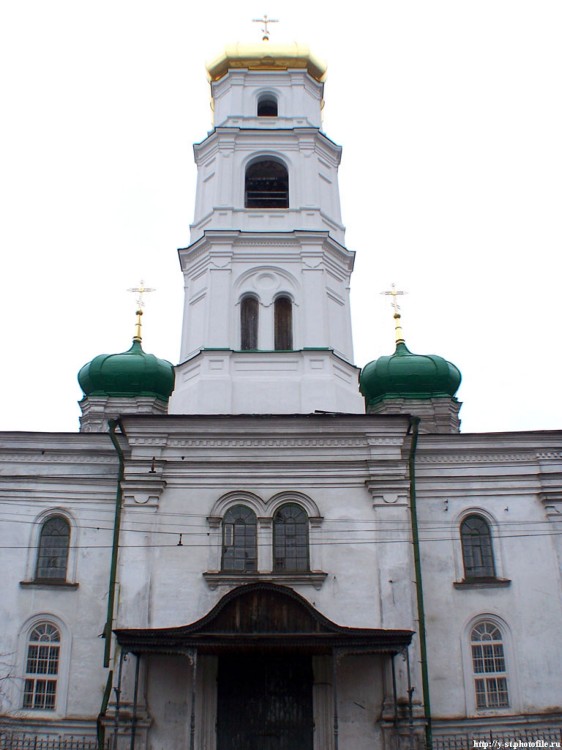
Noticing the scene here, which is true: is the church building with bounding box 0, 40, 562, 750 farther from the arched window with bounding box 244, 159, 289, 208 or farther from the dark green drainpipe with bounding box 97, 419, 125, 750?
the arched window with bounding box 244, 159, 289, 208

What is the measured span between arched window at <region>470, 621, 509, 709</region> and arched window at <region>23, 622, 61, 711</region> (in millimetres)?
7727

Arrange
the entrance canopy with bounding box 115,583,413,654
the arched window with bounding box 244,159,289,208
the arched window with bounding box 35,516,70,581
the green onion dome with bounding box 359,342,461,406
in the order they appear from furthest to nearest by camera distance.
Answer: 1. the green onion dome with bounding box 359,342,461,406
2. the arched window with bounding box 244,159,289,208
3. the arched window with bounding box 35,516,70,581
4. the entrance canopy with bounding box 115,583,413,654

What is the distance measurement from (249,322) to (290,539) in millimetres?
5340

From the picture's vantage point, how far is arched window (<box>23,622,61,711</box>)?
46.2 ft

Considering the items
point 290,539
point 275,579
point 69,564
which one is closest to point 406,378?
point 290,539

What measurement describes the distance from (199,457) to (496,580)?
6136mm

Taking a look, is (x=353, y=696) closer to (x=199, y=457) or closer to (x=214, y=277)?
(x=199, y=457)

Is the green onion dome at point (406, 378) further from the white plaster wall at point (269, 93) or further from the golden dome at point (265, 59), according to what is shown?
the golden dome at point (265, 59)

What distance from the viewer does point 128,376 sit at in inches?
811

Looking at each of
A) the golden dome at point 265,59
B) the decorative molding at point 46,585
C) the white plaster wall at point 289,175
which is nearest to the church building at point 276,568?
the decorative molding at point 46,585

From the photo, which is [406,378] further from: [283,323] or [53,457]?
[53,457]

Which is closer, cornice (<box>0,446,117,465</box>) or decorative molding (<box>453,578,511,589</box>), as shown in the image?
decorative molding (<box>453,578,511,589</box>)

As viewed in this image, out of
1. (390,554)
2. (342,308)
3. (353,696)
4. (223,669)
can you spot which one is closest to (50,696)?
(223,669)

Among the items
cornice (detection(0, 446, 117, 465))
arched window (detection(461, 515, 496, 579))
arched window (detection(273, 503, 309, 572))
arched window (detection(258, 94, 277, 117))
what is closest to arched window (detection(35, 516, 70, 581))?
cornice (detection(0, 446, 117, 465))
